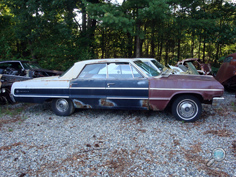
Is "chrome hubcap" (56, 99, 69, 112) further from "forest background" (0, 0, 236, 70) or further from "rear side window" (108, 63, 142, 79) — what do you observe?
"forest background" (0, 0, 236, 70)

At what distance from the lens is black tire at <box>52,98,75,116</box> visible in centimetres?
520

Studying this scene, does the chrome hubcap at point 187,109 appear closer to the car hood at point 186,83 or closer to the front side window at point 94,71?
the car hood at point 186,83

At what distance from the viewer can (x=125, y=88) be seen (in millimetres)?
4672

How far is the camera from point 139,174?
2.71 meters

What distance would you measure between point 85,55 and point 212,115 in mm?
7945

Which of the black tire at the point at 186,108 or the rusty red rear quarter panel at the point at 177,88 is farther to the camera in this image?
the black tire at the point at 186,108

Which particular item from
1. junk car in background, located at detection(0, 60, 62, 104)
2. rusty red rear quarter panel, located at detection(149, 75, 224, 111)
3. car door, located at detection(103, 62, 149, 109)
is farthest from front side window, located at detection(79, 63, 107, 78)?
junk car in background, located at detection(0, 60, 62, 104)

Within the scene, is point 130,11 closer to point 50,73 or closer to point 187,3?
point 187,3

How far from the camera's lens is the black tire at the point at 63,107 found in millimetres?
5195

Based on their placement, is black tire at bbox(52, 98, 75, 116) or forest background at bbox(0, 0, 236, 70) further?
forest background at bbox(0, 0, 236, 70)

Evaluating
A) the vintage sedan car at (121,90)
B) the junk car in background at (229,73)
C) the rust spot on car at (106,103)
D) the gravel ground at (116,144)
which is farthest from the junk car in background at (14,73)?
the junk car in background at (229,73)

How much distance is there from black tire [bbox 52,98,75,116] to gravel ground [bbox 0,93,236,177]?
0.16 meters

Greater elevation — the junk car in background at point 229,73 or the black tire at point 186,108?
the junk car in background at point 229,73

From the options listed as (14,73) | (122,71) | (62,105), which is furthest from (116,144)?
(14,73)
